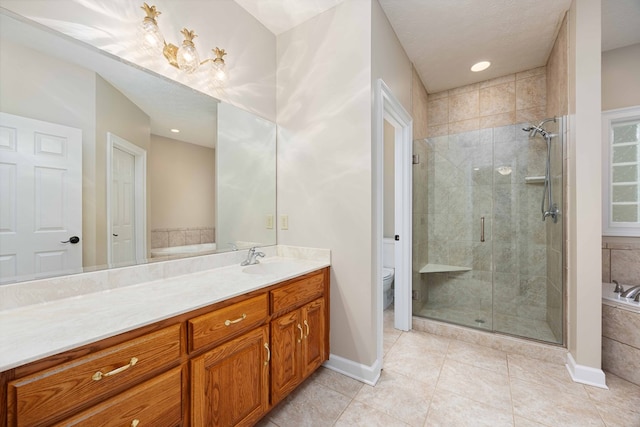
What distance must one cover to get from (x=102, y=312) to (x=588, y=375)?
280 centimetres

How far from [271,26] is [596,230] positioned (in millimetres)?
2760

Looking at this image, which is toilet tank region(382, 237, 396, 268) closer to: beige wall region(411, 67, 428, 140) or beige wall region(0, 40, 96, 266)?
beige wall region(411, 67, 428, 140)

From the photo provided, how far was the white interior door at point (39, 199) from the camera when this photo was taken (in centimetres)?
95

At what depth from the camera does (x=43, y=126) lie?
A: 1.02m

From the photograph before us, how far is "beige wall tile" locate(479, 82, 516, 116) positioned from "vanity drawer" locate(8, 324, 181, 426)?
3.53m

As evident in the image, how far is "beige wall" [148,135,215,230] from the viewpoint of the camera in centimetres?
141

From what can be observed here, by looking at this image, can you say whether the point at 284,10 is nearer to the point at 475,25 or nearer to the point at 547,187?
the point at 475,25

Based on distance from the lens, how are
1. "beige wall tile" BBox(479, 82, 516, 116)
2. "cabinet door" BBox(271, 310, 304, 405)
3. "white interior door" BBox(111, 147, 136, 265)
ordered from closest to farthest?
"white interior door" BBox(111, 147, 136, 265) → "cabinet door" BBox(271, 310, 304, 405) → "beige wall tile" BBox(479, 82, 516, 116)

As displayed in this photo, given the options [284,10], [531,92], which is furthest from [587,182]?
[284,10]

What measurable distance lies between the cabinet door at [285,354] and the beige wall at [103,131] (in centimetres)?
92

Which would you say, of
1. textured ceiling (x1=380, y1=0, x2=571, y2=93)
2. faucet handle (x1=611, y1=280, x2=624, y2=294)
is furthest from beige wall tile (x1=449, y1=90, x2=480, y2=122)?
faucet handle (x1=611, y1=280, x2=624, y2=294)

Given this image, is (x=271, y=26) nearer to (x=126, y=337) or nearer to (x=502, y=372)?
(x=126, y=337)

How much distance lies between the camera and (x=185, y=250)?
4.98 ft

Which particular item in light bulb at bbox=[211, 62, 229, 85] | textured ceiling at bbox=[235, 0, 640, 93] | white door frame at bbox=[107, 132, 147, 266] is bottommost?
white door frame at bbox=[107, 132, 147, 266]
